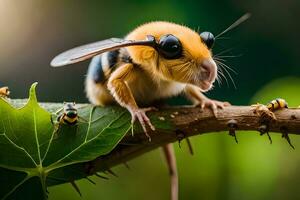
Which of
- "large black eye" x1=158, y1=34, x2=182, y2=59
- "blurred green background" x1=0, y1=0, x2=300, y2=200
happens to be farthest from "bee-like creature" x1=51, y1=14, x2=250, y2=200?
"blurred green background" x1=0, y1=0, x2=300, y2=200

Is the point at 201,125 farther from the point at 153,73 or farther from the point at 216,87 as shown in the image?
the point at 216,87

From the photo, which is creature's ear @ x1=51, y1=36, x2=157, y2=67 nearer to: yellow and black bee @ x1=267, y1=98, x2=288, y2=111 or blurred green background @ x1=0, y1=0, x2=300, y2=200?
yellow and black bee @ x1=267, y1=98, x2=288, y2=111

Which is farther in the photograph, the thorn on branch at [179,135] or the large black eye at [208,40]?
the large black eye at [208,40]

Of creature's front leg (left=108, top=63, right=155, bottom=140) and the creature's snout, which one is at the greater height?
the creature's snout

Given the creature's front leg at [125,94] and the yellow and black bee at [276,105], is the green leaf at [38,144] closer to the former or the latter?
the creature's front leg at [125,94]

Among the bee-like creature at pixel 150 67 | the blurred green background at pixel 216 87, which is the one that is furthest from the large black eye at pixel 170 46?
the blurred green background at pixel 216 87

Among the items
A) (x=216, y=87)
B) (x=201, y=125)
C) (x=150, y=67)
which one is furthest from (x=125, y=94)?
(x=216, y=87)
